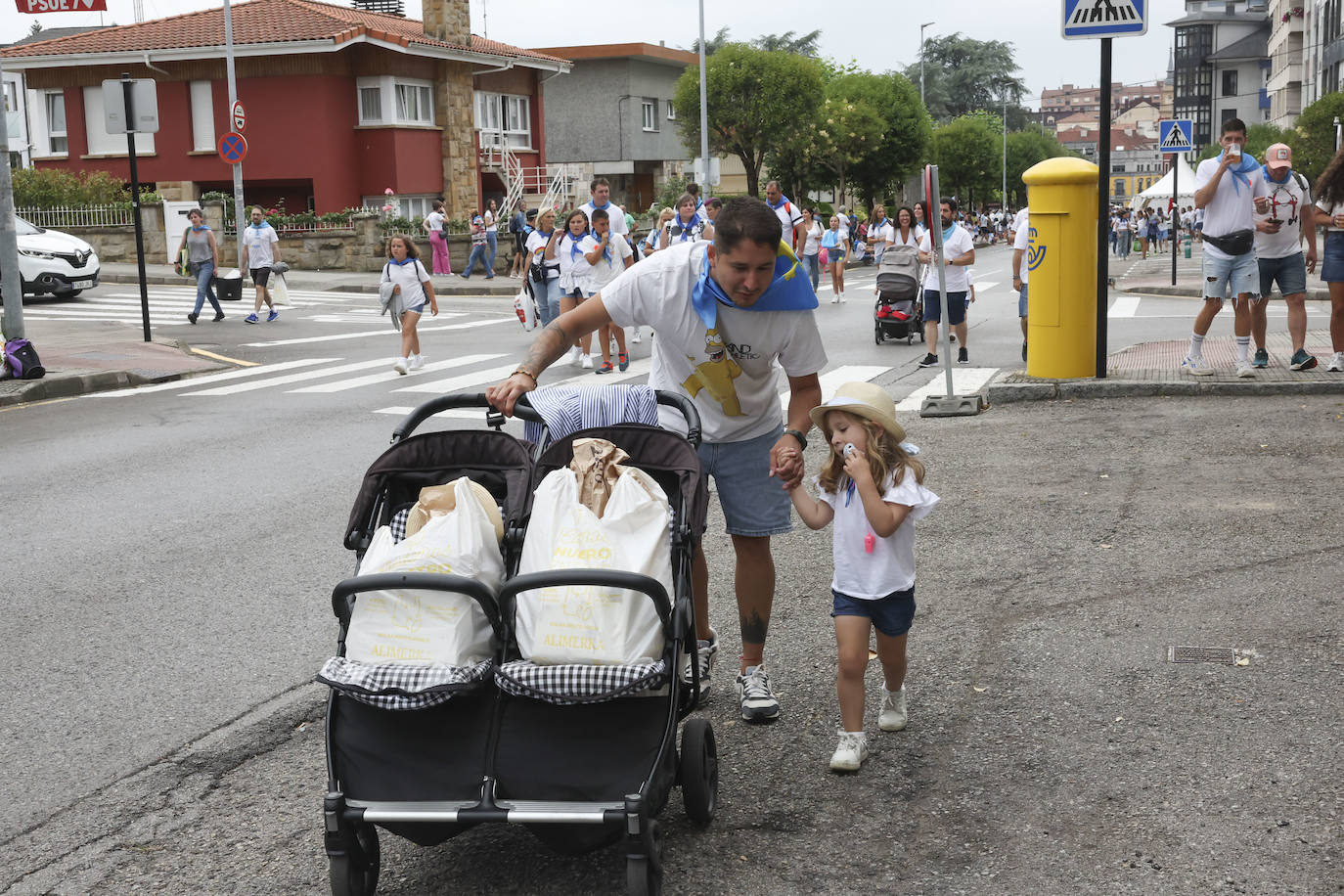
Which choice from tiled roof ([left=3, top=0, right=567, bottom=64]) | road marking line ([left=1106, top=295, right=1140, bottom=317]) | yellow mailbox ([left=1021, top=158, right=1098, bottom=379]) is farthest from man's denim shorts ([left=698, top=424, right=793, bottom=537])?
tiled roof ([left=3, top=0, right=567, bottom=64])

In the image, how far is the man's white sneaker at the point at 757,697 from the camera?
185 inches

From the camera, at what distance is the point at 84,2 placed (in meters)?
17.4

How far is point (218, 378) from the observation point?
1584cm

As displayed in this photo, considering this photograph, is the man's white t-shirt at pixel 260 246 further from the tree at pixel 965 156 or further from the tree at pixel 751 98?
the tree at pixel 965 156

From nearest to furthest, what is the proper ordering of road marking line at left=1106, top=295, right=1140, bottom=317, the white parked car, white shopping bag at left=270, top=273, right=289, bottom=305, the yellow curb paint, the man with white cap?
the man with white cap
the yellow curb paint
road marking line at left=1106, top=295, right=1140, bottom=317
white shopping bag at left=270, top=273, right=289, bottom=305
the white parked car

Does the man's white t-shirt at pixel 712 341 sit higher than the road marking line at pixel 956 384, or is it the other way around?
the man's white t-shirt at pixel 712 341

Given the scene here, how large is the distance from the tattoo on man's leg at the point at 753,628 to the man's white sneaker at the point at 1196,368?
7895 millimetres

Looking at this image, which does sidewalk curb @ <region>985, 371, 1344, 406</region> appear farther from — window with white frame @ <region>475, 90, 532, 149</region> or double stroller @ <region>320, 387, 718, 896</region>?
window with white frame @ <region>475, 90, 532, 149</region>

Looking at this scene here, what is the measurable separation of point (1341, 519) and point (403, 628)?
541cm

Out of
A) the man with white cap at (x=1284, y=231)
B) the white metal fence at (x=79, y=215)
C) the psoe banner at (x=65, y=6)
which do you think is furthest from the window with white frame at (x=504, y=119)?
the man with white cap at (x=1284, y=231)

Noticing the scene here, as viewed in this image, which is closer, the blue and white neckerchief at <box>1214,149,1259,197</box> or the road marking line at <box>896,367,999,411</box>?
the blue and white neckerchief at <box>1214,149,1259,197</box>

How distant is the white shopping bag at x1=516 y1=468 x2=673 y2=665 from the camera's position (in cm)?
353

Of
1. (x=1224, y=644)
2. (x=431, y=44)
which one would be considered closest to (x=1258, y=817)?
(x=1224, y=644)

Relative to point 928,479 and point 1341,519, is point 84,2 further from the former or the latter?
point 1341,519
